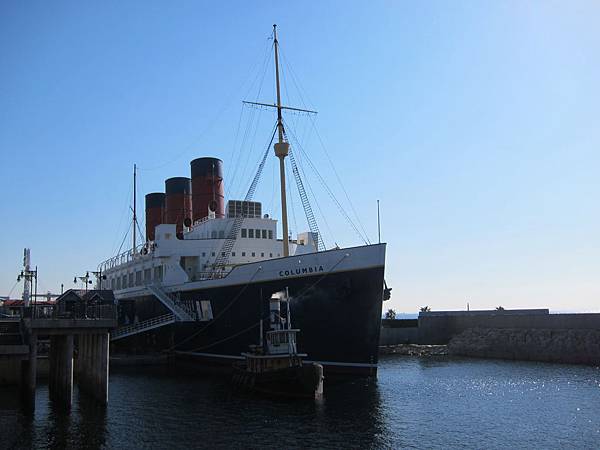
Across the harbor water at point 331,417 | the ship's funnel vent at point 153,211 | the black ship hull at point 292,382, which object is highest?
the ship's funnel vent at point 153,211

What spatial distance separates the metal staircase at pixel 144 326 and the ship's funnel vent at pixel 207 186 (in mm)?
11989

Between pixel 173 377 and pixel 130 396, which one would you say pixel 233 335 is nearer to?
pixel 173 377

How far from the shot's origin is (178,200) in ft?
174

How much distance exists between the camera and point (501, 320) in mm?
50281

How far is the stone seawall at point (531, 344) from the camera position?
41188 mm

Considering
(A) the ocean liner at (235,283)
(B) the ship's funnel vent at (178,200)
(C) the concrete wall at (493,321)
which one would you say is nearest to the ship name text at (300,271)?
(A) the ocean liner at (235,283)

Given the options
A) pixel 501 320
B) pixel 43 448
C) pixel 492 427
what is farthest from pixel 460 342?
pixel 43 448

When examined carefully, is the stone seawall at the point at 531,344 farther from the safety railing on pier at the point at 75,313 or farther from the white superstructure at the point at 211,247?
the safety railing on pier at the point at 75,313

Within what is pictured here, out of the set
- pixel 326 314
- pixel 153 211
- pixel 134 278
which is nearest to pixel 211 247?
pixel 134 278

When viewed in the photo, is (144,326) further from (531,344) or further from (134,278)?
(531,344)

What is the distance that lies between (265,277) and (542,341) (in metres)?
24.8

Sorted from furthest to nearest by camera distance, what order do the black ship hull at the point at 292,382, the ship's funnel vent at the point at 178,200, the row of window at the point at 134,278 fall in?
the ship's funnel vent at the point at 178,200 → the row of window at the point at 134,278 → the black ship hull at the point at 292,382

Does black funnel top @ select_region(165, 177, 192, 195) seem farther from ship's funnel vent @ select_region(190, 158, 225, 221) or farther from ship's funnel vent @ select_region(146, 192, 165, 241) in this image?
ship's funnel vent @ select_region(146, 192, 165, 241)

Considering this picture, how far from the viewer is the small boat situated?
25047mm
